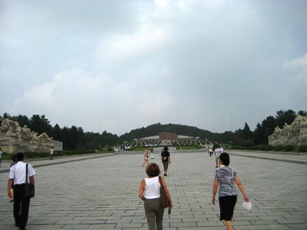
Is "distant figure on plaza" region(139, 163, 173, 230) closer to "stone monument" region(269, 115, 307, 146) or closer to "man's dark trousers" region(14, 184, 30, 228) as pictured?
"man's dark trousers" region(14, 184, 30, 228)

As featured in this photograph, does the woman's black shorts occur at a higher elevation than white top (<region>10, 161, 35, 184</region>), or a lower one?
lower

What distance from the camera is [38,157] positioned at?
29281 mm

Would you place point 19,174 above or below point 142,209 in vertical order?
above

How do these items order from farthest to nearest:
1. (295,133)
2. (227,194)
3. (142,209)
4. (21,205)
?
1. (295,133)
2. (142,209)
3. (21,205)
4. (227,194)

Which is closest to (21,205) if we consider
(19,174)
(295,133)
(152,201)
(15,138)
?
(19,174)

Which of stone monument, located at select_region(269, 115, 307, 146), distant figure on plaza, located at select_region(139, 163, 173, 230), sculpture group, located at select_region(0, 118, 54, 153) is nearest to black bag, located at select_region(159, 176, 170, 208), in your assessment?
distant figure on plaza, located at select_region(139, 163, 173, 230)

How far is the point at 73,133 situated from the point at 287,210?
8344cm

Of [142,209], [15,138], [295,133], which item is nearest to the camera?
[142,209]

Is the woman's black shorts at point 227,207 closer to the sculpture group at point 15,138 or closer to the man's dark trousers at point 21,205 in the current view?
the man's dark trousers at point 21,205

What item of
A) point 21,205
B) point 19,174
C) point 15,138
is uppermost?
point 15,138

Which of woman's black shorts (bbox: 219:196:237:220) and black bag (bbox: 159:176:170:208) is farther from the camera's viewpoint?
woman's black shorts (bbox: 219:196:237:220)

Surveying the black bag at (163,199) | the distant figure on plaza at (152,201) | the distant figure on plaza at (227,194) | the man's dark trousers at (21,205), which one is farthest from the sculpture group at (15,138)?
the distant figure on plaza at (227,194)

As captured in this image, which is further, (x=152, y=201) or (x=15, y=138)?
(x=15, y=138)

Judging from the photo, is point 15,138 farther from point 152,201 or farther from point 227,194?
point 227,194
